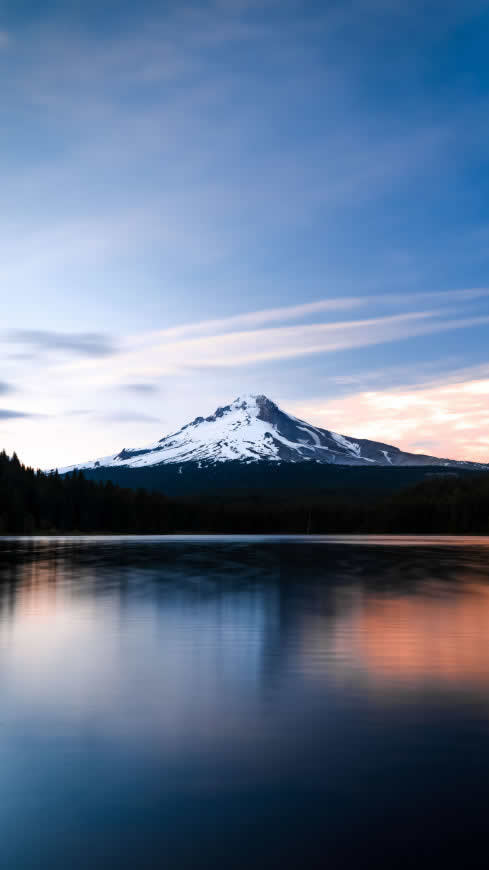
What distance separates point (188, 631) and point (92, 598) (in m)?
13.0

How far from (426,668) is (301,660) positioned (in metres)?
3.52

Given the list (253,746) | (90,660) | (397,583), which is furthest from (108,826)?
(397,583)

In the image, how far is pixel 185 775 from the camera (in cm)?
1110

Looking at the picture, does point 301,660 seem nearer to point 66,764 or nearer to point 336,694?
point 336,694

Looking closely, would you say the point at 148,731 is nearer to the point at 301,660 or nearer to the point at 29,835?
the point at 29,835

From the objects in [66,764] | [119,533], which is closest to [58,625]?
[66,764]

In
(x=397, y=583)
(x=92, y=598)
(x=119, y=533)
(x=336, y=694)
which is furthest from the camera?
(x=119, y=533)

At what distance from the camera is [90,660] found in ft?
70.5

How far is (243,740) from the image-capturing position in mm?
13117

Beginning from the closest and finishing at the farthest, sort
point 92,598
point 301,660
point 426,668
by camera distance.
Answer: point 426,668, point 301,660, point 92,598

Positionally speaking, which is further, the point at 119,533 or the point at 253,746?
the point at 119,533

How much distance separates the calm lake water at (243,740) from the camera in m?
8.77

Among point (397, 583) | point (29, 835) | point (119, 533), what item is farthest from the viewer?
point (119, 533)

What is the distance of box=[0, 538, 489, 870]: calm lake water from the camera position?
28.8ft
